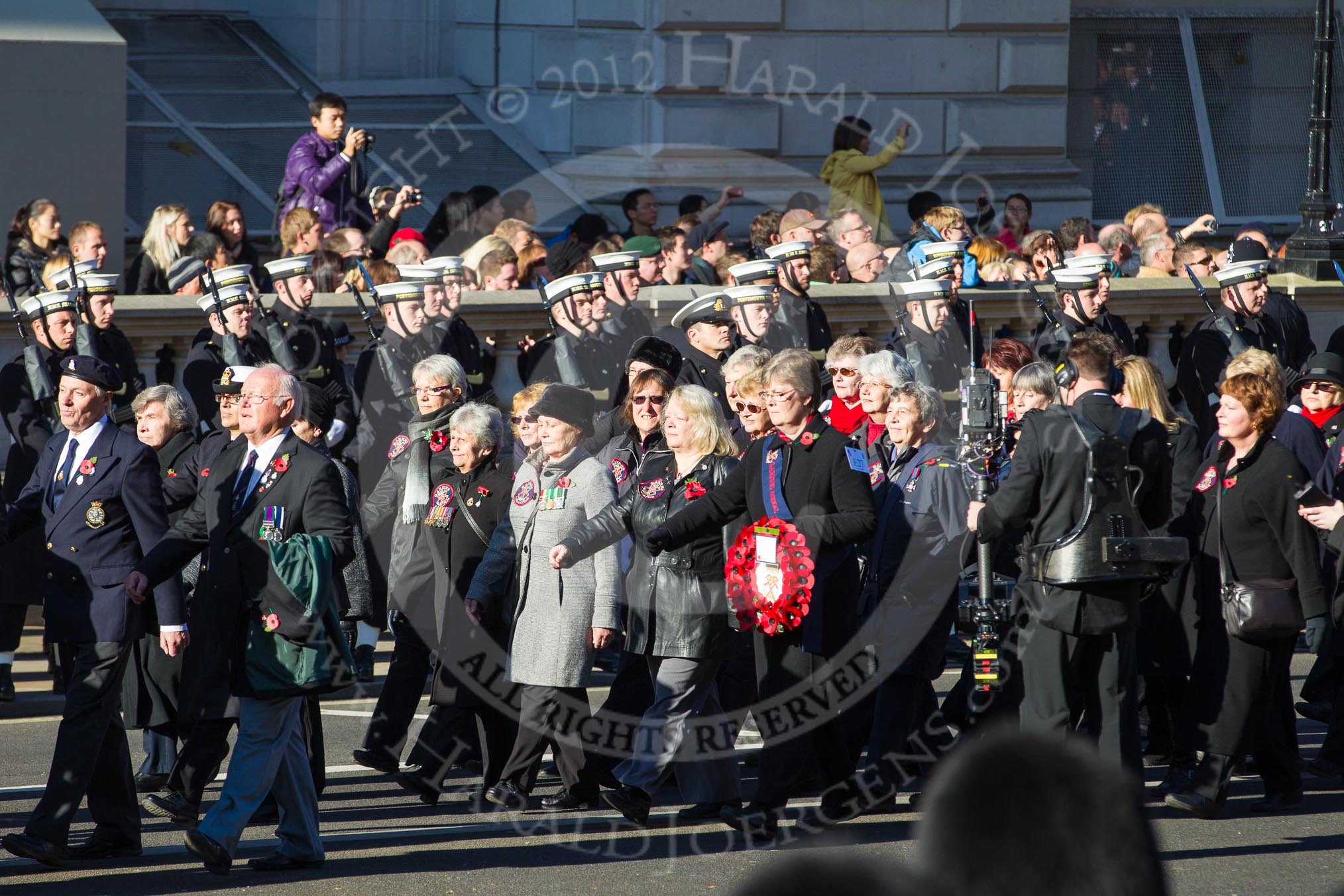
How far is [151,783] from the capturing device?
25.1 ft

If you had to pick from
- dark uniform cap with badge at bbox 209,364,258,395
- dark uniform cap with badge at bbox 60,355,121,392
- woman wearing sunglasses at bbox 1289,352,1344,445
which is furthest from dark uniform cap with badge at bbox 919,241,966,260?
dark uniform cap with badge at bbox 60,355,121,392

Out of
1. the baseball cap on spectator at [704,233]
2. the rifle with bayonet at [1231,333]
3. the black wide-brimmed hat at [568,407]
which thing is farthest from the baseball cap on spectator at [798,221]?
the black wide-brimmed hat at [568,407]

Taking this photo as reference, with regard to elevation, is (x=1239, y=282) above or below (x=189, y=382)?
above

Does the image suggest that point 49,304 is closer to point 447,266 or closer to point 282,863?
point 447,266

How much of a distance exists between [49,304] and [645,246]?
4.01 meters

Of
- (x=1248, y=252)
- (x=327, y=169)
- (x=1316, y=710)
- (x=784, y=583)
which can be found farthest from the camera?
(x=327, y=169)

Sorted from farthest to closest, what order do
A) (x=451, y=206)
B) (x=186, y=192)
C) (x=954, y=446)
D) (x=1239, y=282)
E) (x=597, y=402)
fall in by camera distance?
(x=186, y=192)
(x=451, y=206)
(x=1239, y=282)
(x=597, y=402)
(x=954, y=446)

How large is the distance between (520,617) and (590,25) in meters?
12.2

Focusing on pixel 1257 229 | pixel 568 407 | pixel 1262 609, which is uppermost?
pixel 1257 229

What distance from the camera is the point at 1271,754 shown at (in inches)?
286

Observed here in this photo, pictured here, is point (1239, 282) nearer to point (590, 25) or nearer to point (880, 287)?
point (880, 287)

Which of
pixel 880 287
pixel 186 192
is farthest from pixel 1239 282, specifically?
pixel 186 192

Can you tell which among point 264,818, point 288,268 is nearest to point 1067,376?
point 264,818

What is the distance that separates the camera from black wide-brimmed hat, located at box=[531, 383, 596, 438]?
23.6ft
